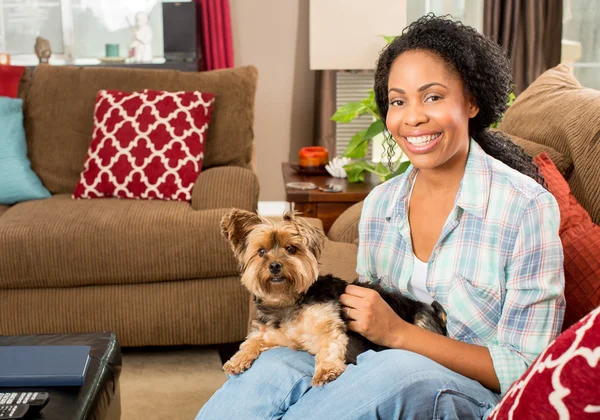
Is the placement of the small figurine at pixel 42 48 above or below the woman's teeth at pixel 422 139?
above

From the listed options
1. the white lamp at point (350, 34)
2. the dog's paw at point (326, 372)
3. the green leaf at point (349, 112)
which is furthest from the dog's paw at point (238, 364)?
the white lamp at point (350, 34)

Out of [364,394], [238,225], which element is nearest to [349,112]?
[238,225]

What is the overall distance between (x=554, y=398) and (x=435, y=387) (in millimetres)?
535

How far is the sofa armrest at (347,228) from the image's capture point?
2439 millimetres

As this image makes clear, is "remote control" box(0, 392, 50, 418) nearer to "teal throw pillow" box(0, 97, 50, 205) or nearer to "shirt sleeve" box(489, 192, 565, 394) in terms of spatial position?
"shirt sleeve" box(489, 192, 565, 394)

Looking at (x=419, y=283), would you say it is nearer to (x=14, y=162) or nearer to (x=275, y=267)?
(x=275, y=267)

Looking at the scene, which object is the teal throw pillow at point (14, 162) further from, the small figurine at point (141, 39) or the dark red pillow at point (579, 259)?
the dark red pillow at point (579, 259)

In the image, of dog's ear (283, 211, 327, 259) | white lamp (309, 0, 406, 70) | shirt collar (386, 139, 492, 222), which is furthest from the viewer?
white lamp (309, 0, 406, 70)

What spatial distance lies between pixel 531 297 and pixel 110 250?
5.83 ft

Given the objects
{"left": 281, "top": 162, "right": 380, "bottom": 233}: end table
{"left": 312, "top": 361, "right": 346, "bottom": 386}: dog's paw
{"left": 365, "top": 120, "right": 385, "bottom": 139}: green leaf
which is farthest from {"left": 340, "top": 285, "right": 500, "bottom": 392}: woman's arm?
{"left": 365, "top": 120, "right": 385, "bottom": 139}: green leaf

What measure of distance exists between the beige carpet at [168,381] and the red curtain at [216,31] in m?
2.65

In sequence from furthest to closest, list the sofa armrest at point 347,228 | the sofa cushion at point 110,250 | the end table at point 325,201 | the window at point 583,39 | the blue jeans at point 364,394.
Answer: the window at point 583,39 < the end table at point 325,201 < the sofa cushion at point 110,250 < the sofa armrest at point 347,228 < the blue jeans at point 364,394

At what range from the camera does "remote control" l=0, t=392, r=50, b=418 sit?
1.50 meters

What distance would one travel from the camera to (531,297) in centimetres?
141
